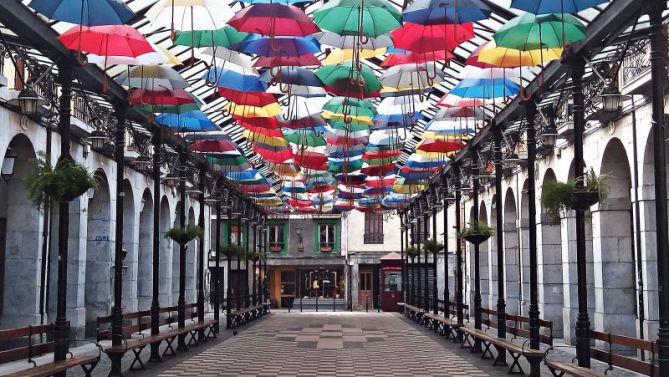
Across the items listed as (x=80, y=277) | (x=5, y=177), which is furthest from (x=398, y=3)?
(x=80, y=277)

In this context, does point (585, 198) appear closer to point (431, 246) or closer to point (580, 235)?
point (580, 235)

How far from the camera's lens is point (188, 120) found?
17781mm

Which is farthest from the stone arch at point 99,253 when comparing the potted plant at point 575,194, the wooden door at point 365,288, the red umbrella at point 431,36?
the wooden door at point 365,288

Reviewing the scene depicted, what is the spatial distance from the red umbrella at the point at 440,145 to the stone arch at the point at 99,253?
9.49 meters

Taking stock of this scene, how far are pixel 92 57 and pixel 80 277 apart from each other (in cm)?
995

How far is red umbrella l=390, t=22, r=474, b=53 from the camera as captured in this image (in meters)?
11.5

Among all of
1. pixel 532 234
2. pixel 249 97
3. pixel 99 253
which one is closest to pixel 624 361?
pixel 532 234

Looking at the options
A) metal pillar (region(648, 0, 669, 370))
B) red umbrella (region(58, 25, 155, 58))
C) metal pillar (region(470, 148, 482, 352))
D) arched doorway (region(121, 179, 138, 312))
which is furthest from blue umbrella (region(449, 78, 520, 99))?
arched doorway (region(121, 179, 138, 312))

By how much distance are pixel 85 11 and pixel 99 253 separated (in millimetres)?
14410

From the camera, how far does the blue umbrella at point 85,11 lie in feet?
33.1

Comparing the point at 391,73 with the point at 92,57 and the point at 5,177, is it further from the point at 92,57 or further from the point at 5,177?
the point at 5,177

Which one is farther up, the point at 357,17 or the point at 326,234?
the point at 357,17

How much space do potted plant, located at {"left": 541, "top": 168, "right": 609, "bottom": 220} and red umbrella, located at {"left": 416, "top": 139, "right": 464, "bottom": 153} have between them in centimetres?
874

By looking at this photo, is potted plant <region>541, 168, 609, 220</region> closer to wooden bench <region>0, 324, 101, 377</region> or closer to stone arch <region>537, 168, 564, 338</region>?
wooden bench <region>0, 324, 101, 377</region>
